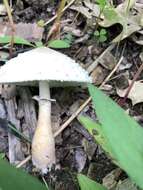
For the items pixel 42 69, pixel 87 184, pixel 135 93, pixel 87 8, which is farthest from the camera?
pixel 87 8

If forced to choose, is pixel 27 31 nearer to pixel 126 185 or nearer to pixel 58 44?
pixel 58 44

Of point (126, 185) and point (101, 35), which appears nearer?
point (126, 185)

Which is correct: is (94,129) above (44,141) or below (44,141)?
above

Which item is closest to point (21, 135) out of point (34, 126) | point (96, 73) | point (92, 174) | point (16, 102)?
point (34, 126)

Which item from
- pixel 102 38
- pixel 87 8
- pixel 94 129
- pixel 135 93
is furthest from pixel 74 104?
pixel 87 8

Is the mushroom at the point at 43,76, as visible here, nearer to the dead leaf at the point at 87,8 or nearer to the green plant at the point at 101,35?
the green plant at the point at 101,35

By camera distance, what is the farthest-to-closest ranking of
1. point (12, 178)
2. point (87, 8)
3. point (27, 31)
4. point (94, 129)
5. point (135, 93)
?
point (87, 8)
point (27, 31)
point (135, 93)
point (94, 129)
point (12, 178)

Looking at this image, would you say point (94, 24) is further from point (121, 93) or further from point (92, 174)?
point (92, 174)

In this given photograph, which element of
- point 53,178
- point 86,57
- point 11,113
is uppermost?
point 86,57
